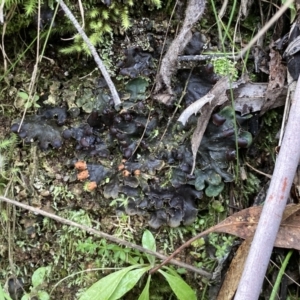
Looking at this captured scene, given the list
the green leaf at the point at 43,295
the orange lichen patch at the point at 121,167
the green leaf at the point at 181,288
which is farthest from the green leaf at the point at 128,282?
the orange lichen patch at the point at 121,167

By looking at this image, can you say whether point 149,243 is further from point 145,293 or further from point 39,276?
point 39,276

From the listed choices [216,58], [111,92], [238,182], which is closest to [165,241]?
[238,182]

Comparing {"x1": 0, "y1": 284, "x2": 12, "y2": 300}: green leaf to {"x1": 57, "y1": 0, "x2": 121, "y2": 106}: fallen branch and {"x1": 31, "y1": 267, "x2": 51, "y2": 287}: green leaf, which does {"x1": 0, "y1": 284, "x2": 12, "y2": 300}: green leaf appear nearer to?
{"x1": 31, "y1": 267, "x2": 51, "y2": 287}: green leaf

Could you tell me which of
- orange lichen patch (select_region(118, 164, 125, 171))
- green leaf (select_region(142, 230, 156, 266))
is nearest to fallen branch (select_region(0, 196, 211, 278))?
green leaf (select_region(142, 230, 156, 266))

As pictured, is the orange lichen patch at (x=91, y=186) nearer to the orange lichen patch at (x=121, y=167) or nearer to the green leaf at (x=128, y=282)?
the orange lichen patch at (x=121, y=167)

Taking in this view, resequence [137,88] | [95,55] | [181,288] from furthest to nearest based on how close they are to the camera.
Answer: [137,88] < [95,55] < [181,288]

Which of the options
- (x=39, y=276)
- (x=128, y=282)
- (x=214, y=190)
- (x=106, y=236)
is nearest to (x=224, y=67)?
(x=214, y=190)

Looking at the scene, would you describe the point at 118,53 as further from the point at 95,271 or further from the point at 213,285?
the point at 213,285
